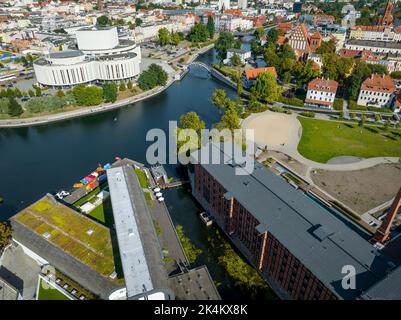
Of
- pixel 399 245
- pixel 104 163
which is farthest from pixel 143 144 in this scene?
pixel 399 245

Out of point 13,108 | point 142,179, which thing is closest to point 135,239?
point 142,179

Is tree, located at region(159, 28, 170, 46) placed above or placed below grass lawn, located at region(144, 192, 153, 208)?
above

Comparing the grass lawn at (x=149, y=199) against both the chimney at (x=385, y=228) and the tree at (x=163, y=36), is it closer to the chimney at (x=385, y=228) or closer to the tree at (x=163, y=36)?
the chimney at (x=385, y=228)

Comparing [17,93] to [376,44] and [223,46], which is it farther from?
[376,44]

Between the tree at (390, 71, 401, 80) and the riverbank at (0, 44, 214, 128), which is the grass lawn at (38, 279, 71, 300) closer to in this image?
the riverbank at (0, 44, 214, 128)

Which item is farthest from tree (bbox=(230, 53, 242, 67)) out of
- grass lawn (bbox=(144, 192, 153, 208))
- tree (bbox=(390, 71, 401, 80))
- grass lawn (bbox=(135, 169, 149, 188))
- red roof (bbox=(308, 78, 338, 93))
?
grass lawn (bbox=(144, 192, 153, 208))
